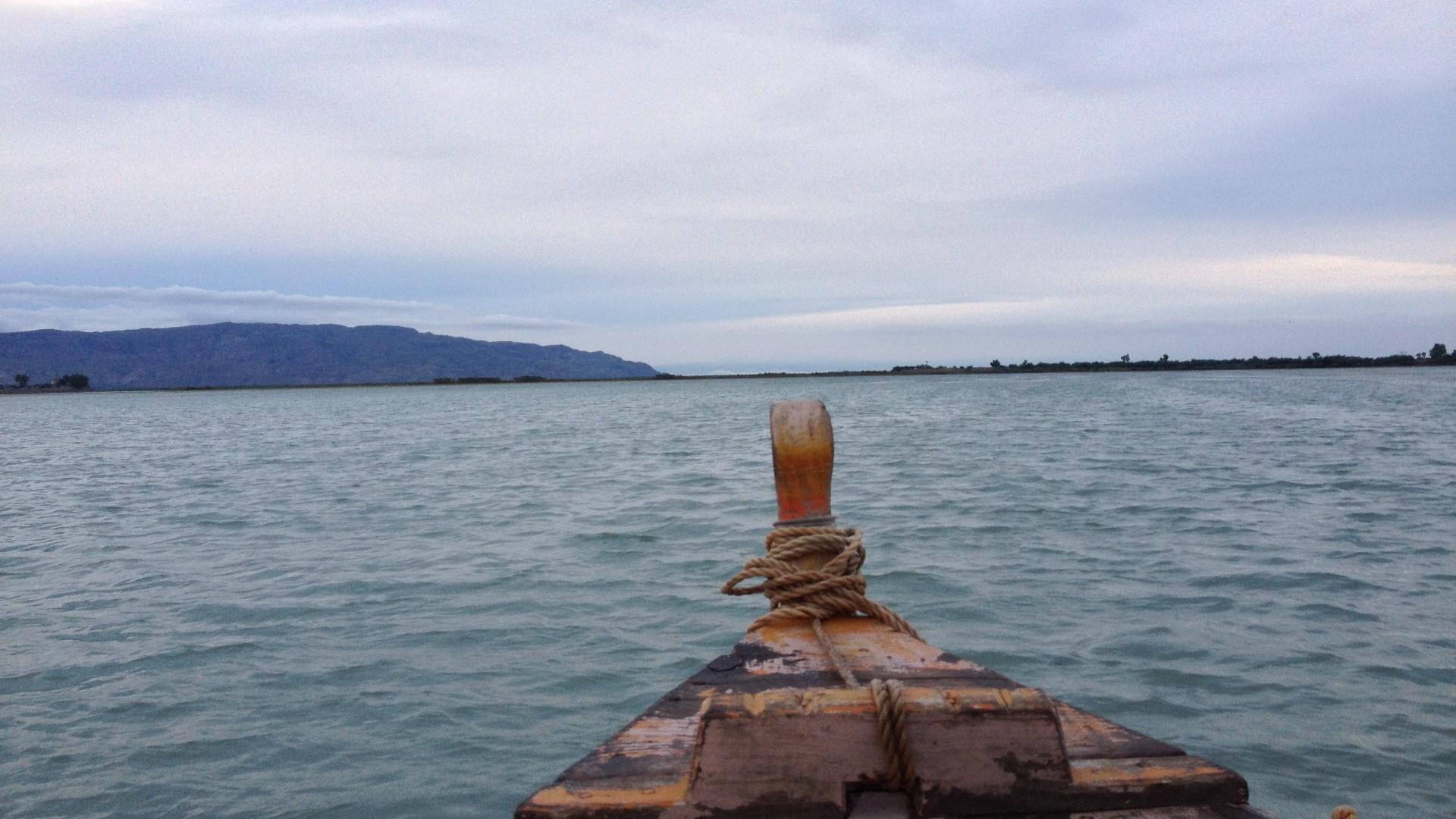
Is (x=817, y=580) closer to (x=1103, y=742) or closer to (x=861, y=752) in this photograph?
(x=1103, y=742)

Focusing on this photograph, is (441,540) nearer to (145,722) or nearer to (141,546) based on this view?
(141,546)

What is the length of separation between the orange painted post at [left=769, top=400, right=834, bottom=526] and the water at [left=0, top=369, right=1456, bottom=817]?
318cm

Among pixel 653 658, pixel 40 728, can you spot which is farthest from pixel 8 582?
pixel 653 658

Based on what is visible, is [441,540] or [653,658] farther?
[441,540]

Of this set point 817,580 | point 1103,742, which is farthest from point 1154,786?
point 817,580

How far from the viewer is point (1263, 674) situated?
6.96 metres

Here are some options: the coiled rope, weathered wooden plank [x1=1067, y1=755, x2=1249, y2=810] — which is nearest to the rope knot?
the coiled rope

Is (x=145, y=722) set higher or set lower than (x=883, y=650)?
lower

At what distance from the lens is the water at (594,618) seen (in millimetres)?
5797

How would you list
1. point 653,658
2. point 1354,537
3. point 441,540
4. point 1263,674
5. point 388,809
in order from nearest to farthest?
point 388,809 < point 1263,674 < point 653,658 < point 1354,537 < point 441,540

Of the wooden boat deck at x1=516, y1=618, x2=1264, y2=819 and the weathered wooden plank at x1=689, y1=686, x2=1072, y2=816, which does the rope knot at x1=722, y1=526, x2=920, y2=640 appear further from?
the weathered wooden plank at x1=689, y1=686, x2=1072, y2=816

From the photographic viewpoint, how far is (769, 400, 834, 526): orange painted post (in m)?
3.37

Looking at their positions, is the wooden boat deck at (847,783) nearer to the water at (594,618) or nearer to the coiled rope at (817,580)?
the coiled rope at (817,580)

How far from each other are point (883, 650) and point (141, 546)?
14.9 meters
